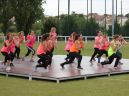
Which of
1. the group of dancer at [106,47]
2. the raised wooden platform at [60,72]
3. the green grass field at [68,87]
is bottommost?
the green grass field at [68,87]

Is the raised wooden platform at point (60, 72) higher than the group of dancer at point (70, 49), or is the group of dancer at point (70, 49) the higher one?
the group of dancer at point (70, 49)

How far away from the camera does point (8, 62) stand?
2012cm

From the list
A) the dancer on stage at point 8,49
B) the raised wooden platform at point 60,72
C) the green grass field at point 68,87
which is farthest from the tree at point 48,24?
the green grass field at point 68,87

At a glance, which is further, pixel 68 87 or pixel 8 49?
pixel 8 49

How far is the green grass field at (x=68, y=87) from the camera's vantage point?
1326 centimetres

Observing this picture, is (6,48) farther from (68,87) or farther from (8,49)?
(68,87)

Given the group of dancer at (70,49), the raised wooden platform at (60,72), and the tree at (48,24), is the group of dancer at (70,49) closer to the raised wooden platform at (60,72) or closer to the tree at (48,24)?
the raised wooden platform at (60,72)

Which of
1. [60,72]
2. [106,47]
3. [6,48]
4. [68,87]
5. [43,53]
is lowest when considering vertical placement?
[68,87]

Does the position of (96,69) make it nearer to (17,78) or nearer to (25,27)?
(17,78)

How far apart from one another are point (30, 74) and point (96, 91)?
3.89m

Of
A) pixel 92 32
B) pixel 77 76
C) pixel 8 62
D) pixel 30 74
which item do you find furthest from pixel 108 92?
pixel 92 32

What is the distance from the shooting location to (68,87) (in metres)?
14.5

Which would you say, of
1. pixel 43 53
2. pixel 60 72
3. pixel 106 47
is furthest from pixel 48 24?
pixel 60 72

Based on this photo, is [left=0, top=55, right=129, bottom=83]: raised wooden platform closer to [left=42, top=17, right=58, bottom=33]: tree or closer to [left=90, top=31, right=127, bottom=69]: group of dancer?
[left=90, top=31, right=127, bottom=69]: group of dancer
